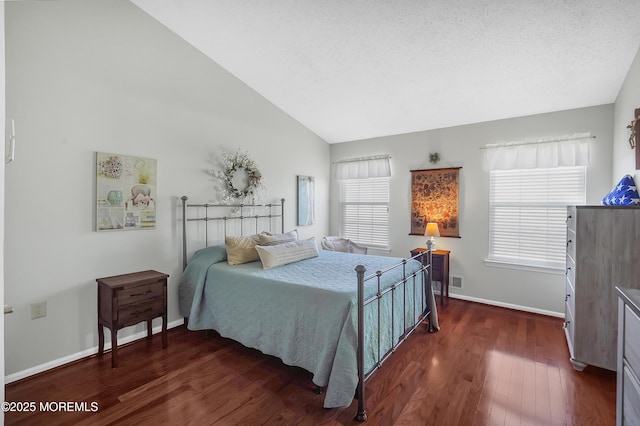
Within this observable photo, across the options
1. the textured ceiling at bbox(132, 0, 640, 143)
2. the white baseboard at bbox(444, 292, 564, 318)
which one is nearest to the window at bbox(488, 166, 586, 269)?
the white baseboard at bbox(444, 292, 564, 318)

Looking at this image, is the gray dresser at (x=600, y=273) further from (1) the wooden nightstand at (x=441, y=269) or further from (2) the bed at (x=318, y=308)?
(1) the wooden nightstand at (x=441, y=269)

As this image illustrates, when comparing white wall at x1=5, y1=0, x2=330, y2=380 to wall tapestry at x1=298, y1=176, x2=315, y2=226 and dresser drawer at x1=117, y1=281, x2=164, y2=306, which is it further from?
wall tapestry at x1=298, y1=176, x2=315, y2=226

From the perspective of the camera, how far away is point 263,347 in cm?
250

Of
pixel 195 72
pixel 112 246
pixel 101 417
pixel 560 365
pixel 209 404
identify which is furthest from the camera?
pixel 195 72

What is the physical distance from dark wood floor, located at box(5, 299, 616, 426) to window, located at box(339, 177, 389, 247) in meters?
2.22

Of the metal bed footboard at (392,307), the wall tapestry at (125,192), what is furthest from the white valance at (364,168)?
the wall tapestry at (125,192)

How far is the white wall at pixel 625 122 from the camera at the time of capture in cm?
247

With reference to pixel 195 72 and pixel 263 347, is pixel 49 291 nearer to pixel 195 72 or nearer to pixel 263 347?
pixel 263 347

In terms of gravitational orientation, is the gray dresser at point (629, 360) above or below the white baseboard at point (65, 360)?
above

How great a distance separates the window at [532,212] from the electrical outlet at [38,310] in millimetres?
4702

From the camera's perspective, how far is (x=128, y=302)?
2.59 metres

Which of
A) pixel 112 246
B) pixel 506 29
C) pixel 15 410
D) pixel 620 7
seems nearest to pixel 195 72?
pixel 112 246

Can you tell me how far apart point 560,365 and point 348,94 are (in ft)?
11.3

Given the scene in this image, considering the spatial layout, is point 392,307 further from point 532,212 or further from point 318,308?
point 532,212
